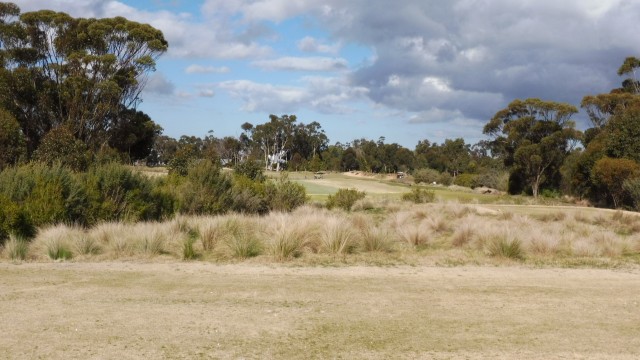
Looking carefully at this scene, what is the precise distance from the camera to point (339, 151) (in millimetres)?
131375

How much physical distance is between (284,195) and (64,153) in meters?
9.55

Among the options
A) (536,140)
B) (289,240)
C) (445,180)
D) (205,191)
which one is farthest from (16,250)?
(445,180)

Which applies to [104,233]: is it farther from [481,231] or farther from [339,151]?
[339,151]

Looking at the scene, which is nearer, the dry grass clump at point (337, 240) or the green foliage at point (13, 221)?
the dry grass clump at point (337, 240)

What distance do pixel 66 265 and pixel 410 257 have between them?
7.28 m

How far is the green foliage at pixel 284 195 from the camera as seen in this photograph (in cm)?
2675

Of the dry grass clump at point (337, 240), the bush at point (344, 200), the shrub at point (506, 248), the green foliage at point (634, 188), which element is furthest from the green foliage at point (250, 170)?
the green foliage at point (634, 188)

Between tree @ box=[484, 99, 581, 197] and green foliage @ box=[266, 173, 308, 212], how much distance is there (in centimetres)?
3226

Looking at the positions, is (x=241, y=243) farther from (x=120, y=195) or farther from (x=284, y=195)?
(x=284, y=195)

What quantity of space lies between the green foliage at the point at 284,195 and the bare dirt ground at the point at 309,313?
1513 centimetres

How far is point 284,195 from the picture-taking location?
2736cm

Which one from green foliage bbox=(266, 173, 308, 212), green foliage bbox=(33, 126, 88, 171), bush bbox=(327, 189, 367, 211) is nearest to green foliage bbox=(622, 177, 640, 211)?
bush bbox=(327, 189, 367, 211)

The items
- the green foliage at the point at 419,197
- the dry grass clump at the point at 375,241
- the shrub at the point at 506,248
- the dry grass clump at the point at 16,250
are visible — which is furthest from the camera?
the green foliage at the point at 419,197

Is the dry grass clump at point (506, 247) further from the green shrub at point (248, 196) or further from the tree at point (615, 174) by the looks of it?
the tree at point (615, 174)
